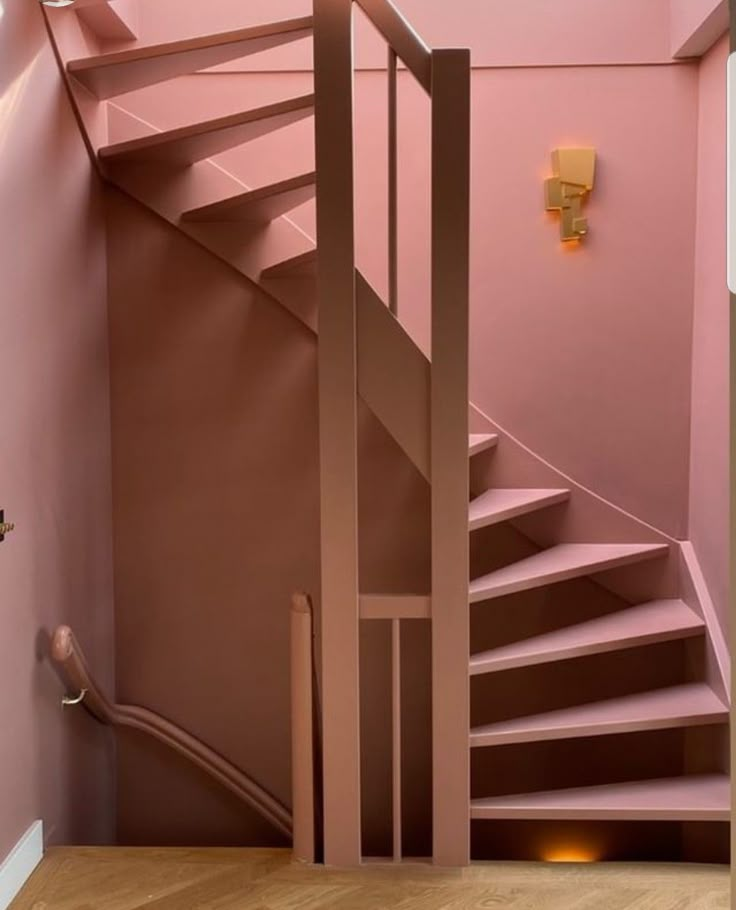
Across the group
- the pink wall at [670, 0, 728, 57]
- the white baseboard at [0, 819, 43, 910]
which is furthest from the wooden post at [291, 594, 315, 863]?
the pink wall at [670, 0, 728, 57]

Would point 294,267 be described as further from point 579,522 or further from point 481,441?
point 579,522

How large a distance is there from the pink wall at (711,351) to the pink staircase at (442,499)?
0.62 ft

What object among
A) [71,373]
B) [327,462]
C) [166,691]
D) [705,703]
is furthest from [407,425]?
[166,691]

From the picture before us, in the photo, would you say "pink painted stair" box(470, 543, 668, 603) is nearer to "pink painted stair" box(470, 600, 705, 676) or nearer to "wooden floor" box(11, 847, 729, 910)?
"pink painted stair" box(470, 600, 705, 676)

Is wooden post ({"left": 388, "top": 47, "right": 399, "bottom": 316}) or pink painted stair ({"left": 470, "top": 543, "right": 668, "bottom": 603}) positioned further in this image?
pink painted stair ({"left": 470, "top": 543, "right": 668, "bottom": 603})

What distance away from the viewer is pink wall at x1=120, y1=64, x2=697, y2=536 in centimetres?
385

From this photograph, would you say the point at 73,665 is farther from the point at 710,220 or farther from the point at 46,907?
the point at 710,220

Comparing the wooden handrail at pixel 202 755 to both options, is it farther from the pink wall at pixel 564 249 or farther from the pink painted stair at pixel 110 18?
the pink painted stair at pixel 110 18

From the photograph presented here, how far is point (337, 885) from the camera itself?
2.80 meters

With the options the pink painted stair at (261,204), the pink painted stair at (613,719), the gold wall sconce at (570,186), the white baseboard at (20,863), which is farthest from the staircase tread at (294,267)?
the white baseboard at (20,863)

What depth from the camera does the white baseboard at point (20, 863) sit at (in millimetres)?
2686

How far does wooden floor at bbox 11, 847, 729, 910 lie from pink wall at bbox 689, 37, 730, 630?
1.00 m

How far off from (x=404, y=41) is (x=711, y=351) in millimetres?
1590

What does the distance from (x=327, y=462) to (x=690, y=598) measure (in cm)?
161
